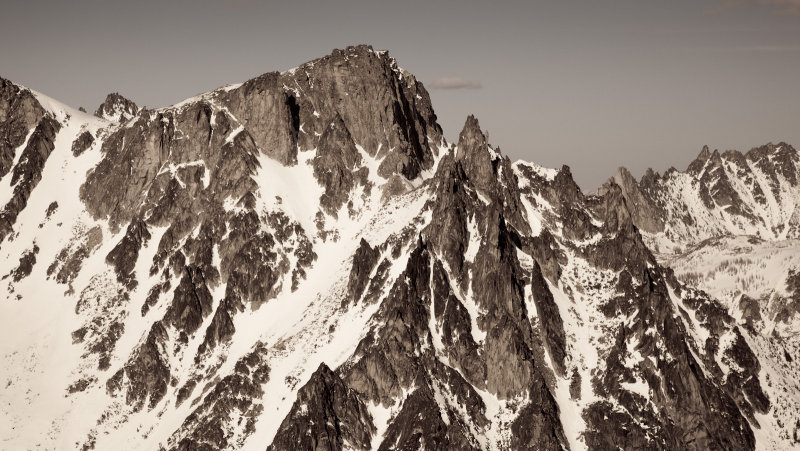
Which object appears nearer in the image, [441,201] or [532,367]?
[532,367]

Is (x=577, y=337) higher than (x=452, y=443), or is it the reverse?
(x=577, y=337)

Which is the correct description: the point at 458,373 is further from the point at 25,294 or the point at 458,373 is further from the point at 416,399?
the point at 25,294

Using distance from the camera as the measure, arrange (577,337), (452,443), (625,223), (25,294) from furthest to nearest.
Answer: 1. (25,294)
2. (625,223)
3. (577,337)
4. (452,443)

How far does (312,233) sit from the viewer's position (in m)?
190

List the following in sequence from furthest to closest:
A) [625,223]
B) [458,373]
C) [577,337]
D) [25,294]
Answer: [25,294]
[625,223]
[577,337]
[458,373]

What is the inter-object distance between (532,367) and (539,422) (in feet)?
36.5

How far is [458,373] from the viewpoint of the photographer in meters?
153

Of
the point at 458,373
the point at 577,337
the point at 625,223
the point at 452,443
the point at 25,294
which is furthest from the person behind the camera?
the point at 25,294

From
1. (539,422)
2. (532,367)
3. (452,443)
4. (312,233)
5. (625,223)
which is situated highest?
(625,223)

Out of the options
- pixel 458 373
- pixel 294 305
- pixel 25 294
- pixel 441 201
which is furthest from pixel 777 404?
pixel 25 294

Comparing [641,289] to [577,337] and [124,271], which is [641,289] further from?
[124,271]

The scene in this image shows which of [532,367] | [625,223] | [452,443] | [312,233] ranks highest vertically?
[625,223]

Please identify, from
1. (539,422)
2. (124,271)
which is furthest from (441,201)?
(124,271)

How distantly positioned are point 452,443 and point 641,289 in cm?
5624
